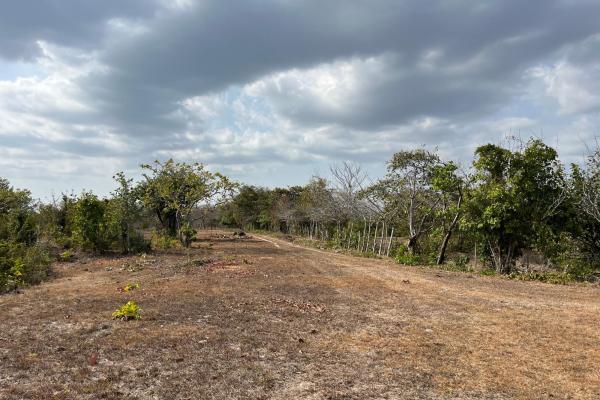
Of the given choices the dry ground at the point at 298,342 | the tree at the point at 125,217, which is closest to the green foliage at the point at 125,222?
the tree at the point at 125,217

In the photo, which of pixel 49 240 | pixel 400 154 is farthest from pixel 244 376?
pixel 400 154

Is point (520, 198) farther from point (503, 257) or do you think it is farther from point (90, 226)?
point (90, 226)

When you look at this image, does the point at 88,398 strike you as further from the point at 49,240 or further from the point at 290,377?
the point at 49,240

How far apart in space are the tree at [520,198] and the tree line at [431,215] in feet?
0.12

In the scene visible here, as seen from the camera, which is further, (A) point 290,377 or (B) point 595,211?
(B) point 595,211

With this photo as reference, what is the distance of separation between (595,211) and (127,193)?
20.1 metres

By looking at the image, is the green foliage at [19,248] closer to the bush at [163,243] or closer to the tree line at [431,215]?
the tree line at [431,215]

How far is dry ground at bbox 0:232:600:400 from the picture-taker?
5.32 metres

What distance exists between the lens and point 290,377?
5668mm

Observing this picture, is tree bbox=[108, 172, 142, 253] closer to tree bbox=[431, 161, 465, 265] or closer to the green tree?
the green tree

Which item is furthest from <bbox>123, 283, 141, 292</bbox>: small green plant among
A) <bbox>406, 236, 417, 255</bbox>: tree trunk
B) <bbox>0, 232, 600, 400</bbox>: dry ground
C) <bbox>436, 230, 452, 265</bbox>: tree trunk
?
<bbox>406, 236, 417, 255</bbox>: tree trunk

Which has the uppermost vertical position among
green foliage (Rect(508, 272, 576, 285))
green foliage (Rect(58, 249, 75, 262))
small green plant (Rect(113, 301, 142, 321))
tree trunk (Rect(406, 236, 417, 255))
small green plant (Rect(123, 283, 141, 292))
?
tree trunk (Rect(406, 236, 417, 255))

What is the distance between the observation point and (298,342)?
7223 mm

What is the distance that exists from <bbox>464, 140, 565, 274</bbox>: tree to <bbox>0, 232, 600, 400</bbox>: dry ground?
4.10 meters
